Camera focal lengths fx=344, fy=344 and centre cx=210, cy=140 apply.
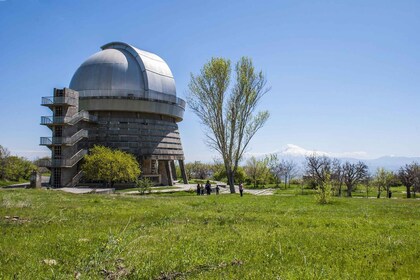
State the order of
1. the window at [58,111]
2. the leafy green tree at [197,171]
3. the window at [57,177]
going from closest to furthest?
the window at [57,177] < the window at [58,111] < the leafy green tree at [197,171]

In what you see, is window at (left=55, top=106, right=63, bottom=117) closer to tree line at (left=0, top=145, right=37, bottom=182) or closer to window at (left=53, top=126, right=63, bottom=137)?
window at (left=53, top=126, right=63, bottom=137)

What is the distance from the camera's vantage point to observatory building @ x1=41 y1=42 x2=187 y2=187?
47500 mm

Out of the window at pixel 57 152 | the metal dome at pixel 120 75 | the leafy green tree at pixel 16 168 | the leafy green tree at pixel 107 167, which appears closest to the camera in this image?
the leafy green tree at pixel 107 167

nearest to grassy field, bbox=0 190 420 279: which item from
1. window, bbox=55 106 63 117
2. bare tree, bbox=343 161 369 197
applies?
window, bbox=55 106 63 117

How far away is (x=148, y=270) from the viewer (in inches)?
236

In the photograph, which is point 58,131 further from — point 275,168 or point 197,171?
point 197,171

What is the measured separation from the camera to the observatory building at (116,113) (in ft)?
156

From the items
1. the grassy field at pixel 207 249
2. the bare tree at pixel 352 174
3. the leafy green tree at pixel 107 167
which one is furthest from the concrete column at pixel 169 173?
the grassy field at pixel 207 249

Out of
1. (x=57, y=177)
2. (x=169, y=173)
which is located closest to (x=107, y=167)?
(x=57, y=177)

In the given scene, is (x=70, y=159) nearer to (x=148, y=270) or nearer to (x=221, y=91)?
(x=221, y=91)

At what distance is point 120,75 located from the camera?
175ft

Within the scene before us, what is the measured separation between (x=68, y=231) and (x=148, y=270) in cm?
454

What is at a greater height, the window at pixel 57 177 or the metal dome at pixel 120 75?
the metal dome at pixel 120 75

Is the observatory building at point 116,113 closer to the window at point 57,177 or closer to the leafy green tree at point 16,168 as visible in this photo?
the window at point 57,177
